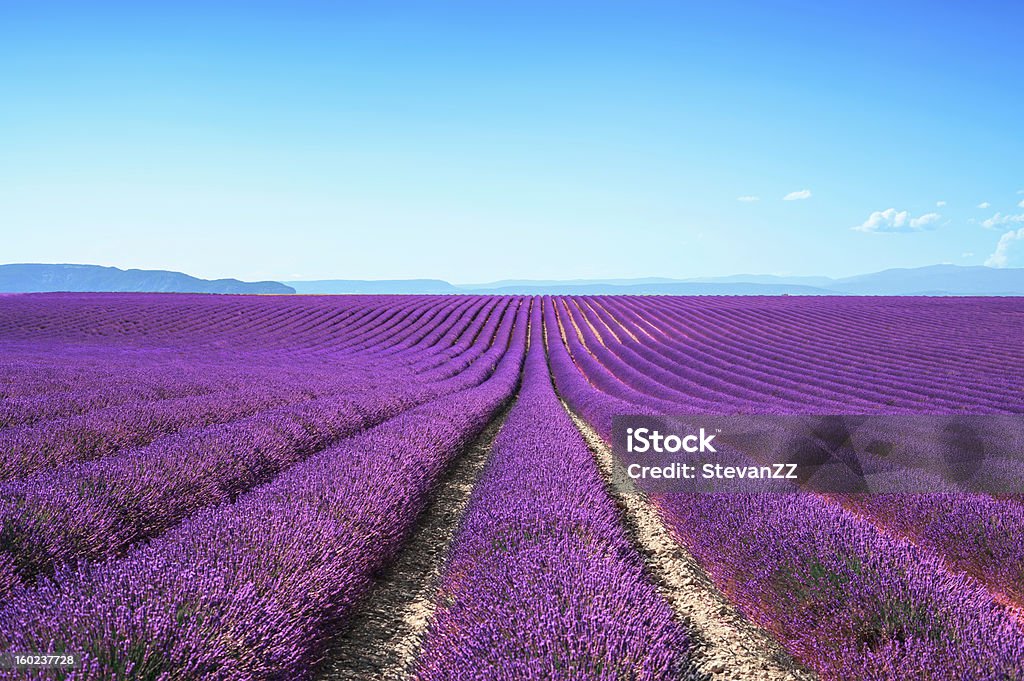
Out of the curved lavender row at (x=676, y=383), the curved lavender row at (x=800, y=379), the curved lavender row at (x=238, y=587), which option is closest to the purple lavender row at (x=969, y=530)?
the curved lavender row at (x=238, y=587)

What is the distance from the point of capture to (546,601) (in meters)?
1.91

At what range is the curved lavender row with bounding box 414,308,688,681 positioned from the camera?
1657 millimetres

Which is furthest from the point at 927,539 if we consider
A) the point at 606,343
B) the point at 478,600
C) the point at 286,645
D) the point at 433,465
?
the point at 606,343

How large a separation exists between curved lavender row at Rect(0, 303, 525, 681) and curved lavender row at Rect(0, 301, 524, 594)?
25 cm

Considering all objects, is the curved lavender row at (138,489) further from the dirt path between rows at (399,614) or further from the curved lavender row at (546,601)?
the curved lavender row at (546,601)

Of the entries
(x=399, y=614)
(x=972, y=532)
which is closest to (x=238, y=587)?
(x=399, y=614)

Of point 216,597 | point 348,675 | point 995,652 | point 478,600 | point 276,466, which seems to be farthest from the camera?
point 276,466

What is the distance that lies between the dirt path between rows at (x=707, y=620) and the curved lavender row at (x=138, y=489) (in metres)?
2.87

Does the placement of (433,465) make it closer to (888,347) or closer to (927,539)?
(927,539)

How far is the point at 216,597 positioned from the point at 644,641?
146cm

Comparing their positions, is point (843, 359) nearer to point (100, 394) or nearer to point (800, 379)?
point (800, 379)

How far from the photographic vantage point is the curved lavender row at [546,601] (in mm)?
1657

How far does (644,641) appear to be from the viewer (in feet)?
5.77

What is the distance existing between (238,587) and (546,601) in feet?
3.77
